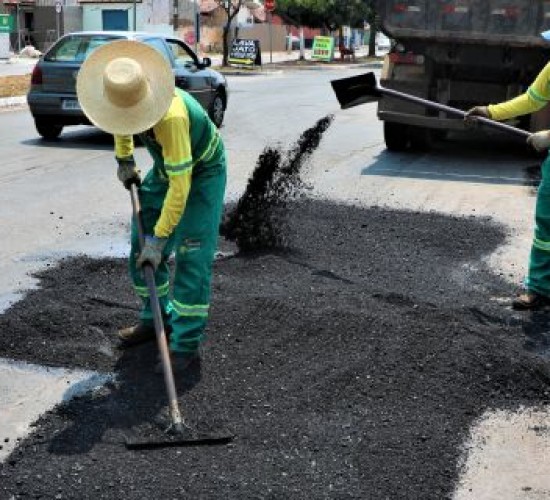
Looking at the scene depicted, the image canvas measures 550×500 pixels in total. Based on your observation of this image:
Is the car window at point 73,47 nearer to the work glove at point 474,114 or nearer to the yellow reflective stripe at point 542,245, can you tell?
the work glove at point 474,114

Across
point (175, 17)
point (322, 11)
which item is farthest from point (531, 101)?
point (175, 17)

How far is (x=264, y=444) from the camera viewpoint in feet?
12.2

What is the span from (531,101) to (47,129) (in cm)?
870

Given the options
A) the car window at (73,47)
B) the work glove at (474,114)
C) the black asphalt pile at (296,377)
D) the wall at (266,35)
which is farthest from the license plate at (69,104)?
the wall at (266,35)

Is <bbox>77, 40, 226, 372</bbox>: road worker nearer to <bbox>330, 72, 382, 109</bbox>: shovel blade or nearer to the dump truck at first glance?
<bbox>330, 72, 382, 109</bbox>: shovel blade

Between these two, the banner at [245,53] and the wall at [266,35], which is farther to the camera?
the wall at [266,35]

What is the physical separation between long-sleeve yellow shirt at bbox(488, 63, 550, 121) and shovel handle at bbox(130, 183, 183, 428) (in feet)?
9.53

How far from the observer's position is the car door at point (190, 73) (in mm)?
13558

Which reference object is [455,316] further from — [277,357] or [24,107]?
[24,107]

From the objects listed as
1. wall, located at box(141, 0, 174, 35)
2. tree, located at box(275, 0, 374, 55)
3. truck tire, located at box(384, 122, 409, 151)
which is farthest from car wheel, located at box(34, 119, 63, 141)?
tree, located at box(275, 0, 374, 55)

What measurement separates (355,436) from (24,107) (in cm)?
1600

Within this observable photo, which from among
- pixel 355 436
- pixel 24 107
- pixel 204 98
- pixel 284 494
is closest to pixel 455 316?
pixel 355 436

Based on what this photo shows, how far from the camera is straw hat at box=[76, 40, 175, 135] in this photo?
13.0ft

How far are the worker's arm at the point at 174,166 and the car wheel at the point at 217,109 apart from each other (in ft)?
35.6
